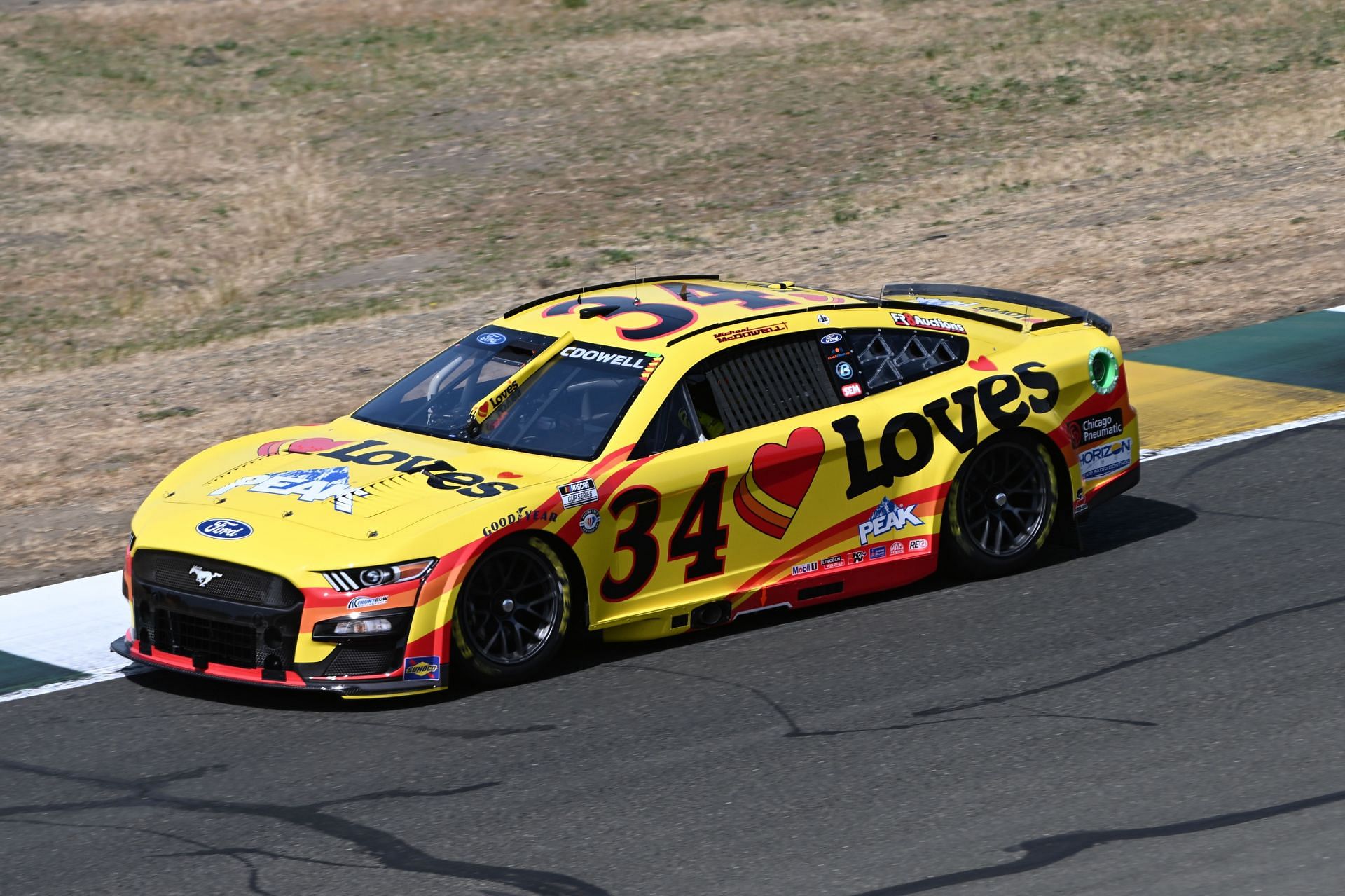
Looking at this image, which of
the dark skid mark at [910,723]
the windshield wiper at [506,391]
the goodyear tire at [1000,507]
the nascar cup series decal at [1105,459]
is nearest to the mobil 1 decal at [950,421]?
the goodyear tire at [1000,507]

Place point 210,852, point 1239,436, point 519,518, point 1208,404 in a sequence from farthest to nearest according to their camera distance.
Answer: point 1208,404 < point 1239,436 < point 519,518 < point 210,852

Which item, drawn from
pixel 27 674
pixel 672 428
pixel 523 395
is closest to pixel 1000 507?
pixel 672 428

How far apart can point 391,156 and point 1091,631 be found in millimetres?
17773

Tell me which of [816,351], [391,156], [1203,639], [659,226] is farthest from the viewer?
[391,156]

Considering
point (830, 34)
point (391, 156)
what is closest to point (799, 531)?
point (391, 156)

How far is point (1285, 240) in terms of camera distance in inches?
695

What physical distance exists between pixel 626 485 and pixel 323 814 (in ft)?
6.94

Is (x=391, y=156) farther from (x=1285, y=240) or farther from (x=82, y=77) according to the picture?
(x=1285, y=240)

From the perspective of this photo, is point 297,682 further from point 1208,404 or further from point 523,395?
point 1208,404

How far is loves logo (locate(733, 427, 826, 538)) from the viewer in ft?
27.3

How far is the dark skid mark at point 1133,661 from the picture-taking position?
7.44m

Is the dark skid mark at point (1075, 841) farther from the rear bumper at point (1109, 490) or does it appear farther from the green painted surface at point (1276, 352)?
the green painted surface at point (1276, 352)

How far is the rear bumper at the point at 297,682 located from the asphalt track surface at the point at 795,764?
145 mm

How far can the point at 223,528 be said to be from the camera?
7.63 metres
